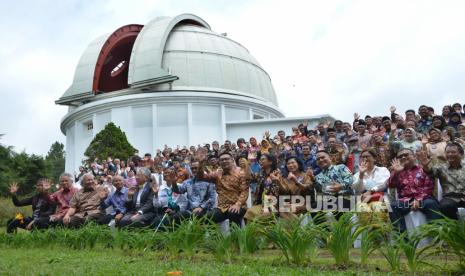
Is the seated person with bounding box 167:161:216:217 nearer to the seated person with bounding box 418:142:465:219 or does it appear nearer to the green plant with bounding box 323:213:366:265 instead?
the green plant with bounding box 323:213:366:265

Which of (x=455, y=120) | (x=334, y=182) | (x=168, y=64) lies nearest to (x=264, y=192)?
(x=334, y=182)

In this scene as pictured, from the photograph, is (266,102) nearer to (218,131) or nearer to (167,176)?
(218,131)

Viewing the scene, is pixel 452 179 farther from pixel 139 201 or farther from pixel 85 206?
pixel 85 206

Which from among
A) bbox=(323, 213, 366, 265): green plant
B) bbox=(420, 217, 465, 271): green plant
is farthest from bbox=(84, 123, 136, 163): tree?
bbox=(420, 217, 465, 271): green plant

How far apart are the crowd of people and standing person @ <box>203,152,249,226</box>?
17 mm

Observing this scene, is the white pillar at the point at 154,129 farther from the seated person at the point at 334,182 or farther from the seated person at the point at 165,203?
the seated person at the point at 334,182

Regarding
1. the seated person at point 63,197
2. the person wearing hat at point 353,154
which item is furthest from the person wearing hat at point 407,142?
the seated person at point 63,197

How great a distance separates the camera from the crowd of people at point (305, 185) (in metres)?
6.96

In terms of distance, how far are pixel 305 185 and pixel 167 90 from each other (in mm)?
23940

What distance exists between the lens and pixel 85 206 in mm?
9672

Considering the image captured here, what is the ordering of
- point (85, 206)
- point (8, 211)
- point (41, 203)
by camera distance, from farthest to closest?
point (8, 211) < point (41, 203) < point (85, 206)

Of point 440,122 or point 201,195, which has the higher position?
point 440,122

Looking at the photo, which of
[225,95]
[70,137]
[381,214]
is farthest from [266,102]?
[381,214]

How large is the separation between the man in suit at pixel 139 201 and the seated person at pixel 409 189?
4.28 metres
